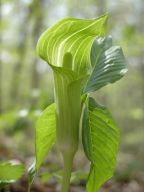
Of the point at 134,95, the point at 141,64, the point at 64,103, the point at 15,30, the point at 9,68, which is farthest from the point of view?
the point at 134,95

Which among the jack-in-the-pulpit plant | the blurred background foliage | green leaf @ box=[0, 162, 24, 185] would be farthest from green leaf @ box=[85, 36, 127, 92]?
the blurred background foliage

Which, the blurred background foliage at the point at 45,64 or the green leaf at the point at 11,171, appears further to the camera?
the blurred background foliage at the point at 45,64

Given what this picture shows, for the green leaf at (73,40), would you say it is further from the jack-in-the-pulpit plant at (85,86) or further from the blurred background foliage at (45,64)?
the blurred background foliage at (45,64)

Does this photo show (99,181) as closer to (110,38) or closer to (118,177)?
(110,38)

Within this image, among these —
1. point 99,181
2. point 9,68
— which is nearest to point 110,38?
point 99,181

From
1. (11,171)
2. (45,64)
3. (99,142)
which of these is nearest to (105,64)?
(99,142)

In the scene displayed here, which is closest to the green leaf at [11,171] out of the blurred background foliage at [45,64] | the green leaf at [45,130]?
the green leaf at [45,130]

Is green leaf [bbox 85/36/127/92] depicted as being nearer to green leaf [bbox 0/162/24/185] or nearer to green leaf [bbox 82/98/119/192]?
green leaf [bbox 82/98/119/192]
